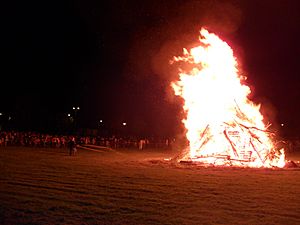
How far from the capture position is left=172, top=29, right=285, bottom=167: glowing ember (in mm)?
22438

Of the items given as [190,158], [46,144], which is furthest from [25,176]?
[46,144]

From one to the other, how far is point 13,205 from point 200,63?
15757mm

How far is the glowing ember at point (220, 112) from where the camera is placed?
73.6 ft

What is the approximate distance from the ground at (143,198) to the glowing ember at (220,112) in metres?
5.83

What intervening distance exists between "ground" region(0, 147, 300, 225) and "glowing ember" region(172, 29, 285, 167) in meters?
5.83

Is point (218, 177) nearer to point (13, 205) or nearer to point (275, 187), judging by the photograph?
point (275, 187)

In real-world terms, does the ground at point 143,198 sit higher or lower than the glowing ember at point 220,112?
lower

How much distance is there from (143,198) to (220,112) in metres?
13.8

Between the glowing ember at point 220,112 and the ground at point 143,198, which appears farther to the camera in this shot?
the glowing ember at point 220,112

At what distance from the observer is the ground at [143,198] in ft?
27.3

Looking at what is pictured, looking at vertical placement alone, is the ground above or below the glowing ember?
below

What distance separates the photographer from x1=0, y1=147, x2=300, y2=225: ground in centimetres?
834

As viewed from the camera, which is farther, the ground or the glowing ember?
the glowing ember

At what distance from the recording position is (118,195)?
11062 millimetres
